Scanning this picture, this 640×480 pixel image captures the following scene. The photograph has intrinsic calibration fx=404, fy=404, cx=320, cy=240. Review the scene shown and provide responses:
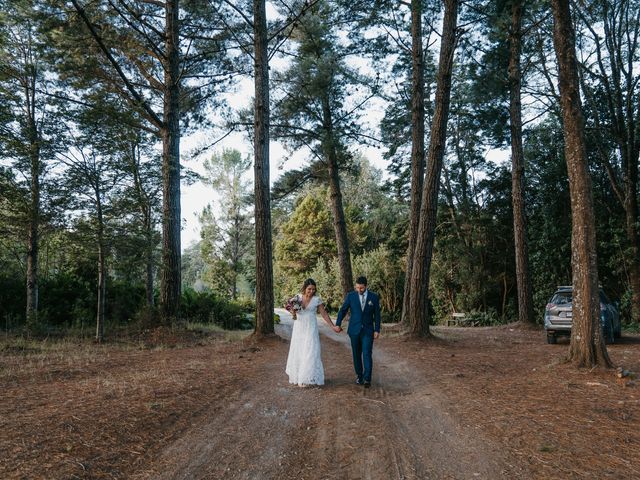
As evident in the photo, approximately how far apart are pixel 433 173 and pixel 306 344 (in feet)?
23.2

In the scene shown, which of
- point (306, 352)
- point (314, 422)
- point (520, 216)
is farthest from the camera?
point (520, 216)

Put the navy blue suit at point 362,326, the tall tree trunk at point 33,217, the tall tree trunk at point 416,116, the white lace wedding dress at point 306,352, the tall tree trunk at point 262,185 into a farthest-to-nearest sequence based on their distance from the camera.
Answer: the tall tree trunk at point 416,116
the tall tree trunk at point 262,185
the tall tree trunk at point 33,217
the navy blue suit at point 362,326
the white lace wedding dress at point 306,352

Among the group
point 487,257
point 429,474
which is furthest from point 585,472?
point 487,257

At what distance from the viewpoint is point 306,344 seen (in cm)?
632

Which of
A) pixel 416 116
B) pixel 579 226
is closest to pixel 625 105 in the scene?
pixel 416 116

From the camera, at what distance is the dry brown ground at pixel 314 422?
10.8 ft

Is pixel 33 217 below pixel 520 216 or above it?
below

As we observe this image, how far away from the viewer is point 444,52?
11.3 m

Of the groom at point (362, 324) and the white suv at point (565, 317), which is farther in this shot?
the white suv at point (565, 317)

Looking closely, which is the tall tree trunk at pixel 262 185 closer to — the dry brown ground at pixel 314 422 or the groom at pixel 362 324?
the dry brown ground at pixel 314 422

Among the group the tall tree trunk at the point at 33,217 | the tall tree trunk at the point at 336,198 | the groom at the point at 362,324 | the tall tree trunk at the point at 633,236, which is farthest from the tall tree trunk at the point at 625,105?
the tall tree trunk at the point at 33,217

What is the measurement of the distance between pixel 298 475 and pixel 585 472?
224 centimetres

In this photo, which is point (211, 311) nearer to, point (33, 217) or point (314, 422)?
point (33, 217)

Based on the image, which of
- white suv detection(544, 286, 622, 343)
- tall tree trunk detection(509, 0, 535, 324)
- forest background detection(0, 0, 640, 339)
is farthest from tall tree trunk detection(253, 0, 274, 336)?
tall tree trunk detection(509, 0, 535, 324)
